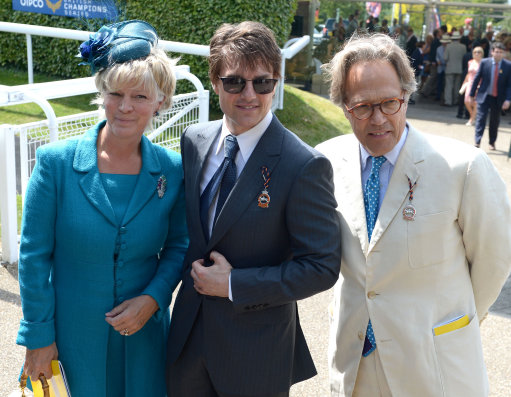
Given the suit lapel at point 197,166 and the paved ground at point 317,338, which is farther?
the paved ground at point 317,338

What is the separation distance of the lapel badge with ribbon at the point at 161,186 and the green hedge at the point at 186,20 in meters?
8.20

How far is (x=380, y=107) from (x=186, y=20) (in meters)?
8.89

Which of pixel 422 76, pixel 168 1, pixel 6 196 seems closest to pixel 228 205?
pixel 6 196

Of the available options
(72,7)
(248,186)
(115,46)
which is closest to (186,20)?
(72,7)

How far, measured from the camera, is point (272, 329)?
2.41 metres

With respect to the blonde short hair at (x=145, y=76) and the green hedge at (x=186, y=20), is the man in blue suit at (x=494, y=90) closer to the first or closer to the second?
the green hedge at (x=186, y=20)

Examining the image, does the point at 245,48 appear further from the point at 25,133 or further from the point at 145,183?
the point at 25,133

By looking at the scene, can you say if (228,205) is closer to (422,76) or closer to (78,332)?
(78,332)

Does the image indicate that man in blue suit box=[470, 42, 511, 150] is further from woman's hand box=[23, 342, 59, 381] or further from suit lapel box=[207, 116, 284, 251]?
woman's hand box=[23, 342, 59, 381]

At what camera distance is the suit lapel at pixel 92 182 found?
2383 mm

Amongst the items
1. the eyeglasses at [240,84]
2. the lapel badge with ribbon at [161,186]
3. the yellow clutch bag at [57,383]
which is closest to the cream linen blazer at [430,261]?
the eyeglasses at [240,84]

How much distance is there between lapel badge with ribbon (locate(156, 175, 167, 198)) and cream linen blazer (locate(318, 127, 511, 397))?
743 millimetres

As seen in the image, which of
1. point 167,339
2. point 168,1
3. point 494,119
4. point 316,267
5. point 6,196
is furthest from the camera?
point 494,119

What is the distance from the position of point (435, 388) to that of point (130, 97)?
1.62 metres
